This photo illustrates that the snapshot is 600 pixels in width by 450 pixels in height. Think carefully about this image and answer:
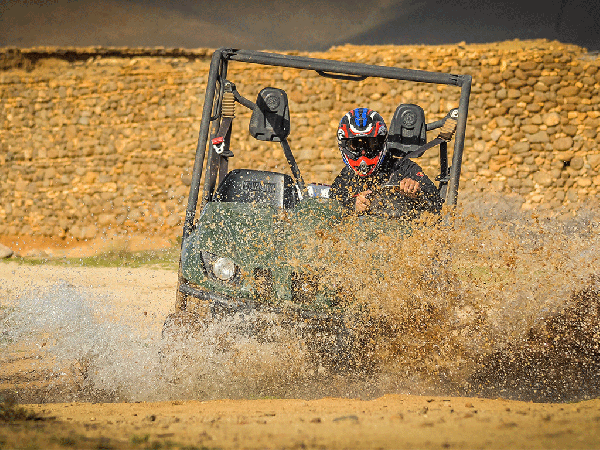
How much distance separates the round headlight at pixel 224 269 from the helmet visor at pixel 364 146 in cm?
164

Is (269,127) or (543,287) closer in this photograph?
(543,287)

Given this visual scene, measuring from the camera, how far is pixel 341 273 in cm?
382

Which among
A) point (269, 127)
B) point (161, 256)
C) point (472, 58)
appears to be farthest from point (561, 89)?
point (269, 127)

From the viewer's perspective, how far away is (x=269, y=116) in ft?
16.8

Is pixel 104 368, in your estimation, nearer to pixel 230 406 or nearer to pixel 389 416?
pixel 230 406

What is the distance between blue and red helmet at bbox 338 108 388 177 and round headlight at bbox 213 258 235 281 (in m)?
1.61

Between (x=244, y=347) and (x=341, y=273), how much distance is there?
0.81m

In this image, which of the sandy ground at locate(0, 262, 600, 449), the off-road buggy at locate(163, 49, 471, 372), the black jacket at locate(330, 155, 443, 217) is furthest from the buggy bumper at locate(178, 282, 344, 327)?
the black jacket at locate(330, 155, 443, 217)

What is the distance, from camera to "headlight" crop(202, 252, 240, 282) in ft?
13.4

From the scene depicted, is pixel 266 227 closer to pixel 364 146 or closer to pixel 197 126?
pixel 364 146

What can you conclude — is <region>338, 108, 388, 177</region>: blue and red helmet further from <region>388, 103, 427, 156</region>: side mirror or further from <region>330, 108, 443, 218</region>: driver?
<region>388, 103, 427, 156</region>: side mirror

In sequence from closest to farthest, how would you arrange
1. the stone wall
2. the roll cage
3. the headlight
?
the headlight
the roll cage
the stone wall

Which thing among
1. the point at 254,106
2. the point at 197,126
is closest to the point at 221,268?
the point at 254,106

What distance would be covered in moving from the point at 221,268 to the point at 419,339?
143 cm
